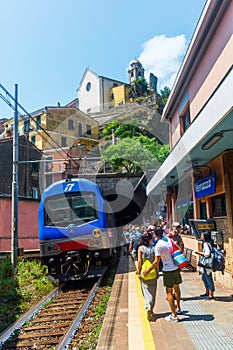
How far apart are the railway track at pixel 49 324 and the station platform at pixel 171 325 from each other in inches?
26.5

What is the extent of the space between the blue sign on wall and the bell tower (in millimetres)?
69557

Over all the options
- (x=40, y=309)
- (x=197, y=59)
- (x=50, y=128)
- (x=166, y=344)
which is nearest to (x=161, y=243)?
(x=166, y=344)

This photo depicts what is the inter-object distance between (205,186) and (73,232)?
3.89 m

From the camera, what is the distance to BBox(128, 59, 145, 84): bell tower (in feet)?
246

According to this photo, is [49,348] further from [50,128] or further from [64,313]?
[50,128]

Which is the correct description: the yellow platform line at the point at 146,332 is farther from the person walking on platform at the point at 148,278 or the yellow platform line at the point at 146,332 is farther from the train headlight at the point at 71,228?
the train headlight at the point at 71,228

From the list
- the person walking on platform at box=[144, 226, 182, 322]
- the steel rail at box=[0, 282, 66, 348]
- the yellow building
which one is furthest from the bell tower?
the person walking on platform at box=[144, 226, 182, 322]

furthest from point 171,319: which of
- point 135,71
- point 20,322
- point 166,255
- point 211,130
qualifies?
point 135,71

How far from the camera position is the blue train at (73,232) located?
29.2 feet

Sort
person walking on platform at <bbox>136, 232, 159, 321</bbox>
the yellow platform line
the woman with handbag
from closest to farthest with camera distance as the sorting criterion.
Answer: the yellow platform line → person walking on platform at <bbox>136, 232, 159, 321</bbox> → the woman with handbag

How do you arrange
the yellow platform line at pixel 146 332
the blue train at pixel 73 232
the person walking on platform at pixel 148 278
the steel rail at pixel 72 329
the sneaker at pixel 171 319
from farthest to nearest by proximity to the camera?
1. the blue train at pixel 73 232
2. the person walking on platform at pixel 148 278
3. the sneaker at pixel 171 319
4. the steel rail at pixel 72 329
5. the yellow platform line at pixel 146 332

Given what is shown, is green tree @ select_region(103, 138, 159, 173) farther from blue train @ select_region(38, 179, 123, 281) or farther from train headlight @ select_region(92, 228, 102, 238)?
train headlight @ select_region(92, 228, 102, 238)

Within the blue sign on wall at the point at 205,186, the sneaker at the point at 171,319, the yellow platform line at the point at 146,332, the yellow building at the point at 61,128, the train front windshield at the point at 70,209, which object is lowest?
the yellow platform line at the point at 146,332

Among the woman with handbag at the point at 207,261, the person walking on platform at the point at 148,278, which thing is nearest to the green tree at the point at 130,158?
the woman with handbag at the point at 207,261
